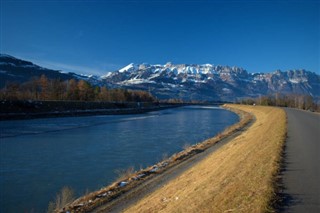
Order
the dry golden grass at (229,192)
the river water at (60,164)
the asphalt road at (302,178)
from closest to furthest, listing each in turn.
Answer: the asphalt road at (302,178), the dry golden grass at (229,192), the river water at (60,164)

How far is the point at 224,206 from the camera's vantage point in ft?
31.8

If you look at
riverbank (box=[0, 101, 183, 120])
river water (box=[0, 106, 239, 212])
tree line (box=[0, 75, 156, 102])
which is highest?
tree line (box=[0, 75, 156, 102])

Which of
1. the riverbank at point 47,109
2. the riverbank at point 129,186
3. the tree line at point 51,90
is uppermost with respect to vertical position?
the tree line at point 51,90

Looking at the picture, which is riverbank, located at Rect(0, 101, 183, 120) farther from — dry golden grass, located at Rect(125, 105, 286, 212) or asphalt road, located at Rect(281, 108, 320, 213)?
asphalt road, located at Rect(281, 108, 320, 213)

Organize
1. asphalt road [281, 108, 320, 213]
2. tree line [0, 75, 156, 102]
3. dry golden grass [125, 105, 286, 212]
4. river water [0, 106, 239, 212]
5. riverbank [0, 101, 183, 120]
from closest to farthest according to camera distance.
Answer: asphalt road [281, 108, 320, 213]
dry golden grass [125, 105, 286, 212]
river water [0, 106, 239, 212]
riverbank [0, 101, 183, 120]
tree line [0, 75, 156, 102]

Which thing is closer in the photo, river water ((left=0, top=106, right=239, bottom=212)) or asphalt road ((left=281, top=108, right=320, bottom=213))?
asphalt road ((left=281, top=108, right=320, bottom=213))

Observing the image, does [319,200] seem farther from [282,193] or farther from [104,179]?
[104,179]

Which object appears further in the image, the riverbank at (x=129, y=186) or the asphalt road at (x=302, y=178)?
the riverbank at (x=129, y=186)

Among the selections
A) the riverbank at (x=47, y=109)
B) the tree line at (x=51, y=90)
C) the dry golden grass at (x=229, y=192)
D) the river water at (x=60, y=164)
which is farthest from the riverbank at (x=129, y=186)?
the tree line at (x=51, y=90)

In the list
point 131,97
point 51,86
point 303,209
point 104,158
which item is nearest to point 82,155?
point 104,158

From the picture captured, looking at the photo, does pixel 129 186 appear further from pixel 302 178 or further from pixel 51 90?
→ pixel 51 90

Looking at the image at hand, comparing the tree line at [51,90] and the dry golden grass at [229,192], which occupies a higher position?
the tree line at [51,90]

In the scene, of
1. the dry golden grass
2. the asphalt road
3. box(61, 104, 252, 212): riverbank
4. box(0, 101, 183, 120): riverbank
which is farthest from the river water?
box(0, 101, 183, 120): riverbank

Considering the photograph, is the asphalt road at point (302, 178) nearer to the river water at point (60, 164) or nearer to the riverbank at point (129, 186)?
the riverbank at point (129, 186)
